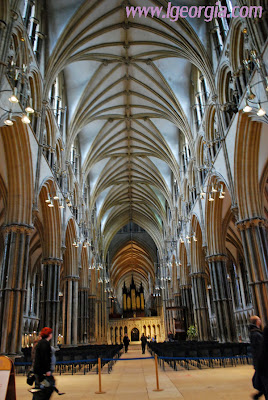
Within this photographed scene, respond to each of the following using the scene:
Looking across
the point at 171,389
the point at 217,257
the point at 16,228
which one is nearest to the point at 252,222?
the point at 217,257

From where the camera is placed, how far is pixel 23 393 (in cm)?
776

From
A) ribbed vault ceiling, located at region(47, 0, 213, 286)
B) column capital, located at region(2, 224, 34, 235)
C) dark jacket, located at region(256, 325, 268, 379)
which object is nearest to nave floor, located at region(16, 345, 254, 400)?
dark jacket, located at region(256, 325, 268, 379)

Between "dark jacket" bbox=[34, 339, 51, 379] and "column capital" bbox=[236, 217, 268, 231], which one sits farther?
"column capital" bbox=[236, 217, 268, 231]

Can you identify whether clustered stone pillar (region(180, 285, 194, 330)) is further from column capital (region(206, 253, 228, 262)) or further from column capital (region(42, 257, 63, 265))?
column capital (region(42, 257, 63, 265))

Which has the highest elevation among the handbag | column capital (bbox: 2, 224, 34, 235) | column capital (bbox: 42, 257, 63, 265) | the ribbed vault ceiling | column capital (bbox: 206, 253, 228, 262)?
the ribbed vault ceiling

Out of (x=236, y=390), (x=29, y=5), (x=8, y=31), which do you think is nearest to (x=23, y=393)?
(x=236, y=390)

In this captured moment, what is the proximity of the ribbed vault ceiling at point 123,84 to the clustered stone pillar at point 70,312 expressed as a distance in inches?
383

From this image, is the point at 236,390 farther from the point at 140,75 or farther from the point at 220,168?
the point at 140,75

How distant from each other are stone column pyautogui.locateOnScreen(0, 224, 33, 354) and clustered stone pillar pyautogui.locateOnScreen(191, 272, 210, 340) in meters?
14.8

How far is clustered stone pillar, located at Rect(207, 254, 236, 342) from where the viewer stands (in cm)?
1728

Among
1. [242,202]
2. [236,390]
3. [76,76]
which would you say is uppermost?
[76,76]

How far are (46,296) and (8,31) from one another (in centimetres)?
1307

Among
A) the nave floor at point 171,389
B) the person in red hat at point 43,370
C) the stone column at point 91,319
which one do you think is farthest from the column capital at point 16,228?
the stone column at point 91,319

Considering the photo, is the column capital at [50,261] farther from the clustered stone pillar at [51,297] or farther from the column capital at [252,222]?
the column capital at [252,222]
